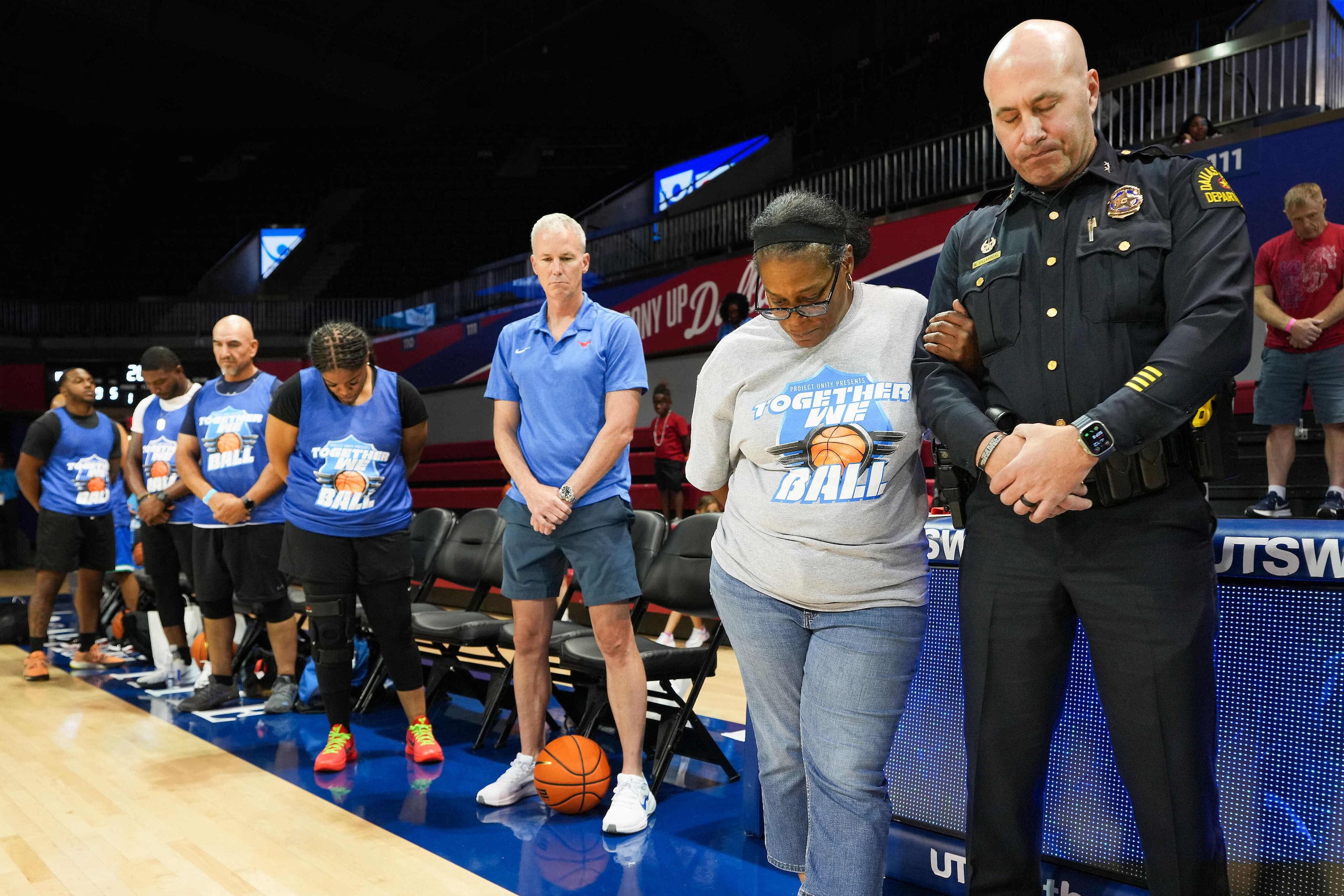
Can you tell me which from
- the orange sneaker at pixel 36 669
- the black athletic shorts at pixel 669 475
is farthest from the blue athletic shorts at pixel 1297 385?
the orange sneaker at pixel 36 669

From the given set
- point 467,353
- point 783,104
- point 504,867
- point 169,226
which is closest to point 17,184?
point 169,226

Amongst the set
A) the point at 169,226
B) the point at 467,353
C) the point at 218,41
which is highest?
the point at 218,41

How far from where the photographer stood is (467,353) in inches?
613

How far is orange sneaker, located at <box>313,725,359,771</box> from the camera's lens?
360 centimetres

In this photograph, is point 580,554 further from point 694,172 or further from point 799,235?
point 694,172

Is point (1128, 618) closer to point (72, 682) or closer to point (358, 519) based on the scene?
point (358, 519)

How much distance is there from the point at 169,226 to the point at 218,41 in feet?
20.3

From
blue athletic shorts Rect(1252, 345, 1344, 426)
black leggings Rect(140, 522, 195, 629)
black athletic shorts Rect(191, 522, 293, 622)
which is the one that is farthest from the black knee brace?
blue athletic shorts Rect(1252, 345, 1344, 426)

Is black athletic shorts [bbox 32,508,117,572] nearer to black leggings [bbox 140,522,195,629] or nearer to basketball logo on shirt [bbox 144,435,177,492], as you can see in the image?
black leggings [bbox 140,522,195,629]

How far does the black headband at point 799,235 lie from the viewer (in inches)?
70.3

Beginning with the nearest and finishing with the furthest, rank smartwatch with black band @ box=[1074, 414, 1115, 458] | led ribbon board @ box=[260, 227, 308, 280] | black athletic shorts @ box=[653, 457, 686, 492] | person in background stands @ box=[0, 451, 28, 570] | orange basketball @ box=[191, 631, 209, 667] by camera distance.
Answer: smartwatch with black band @ box=[1074, 414, 1115, 458] < orange basketball @ box=[191, 631, 209, 667] < black athletic shorts @ box=[653, 457, 686, 492] < person in background stands @ box=[0, 451, 28, 570] < led ribbon board @ box=[260, 227, 308, 280]

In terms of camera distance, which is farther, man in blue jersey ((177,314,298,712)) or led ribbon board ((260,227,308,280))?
led ribbon board ((260,227,308,280))

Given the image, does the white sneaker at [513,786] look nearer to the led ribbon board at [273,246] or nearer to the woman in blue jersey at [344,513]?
the woman in blue jersey at [344,513]

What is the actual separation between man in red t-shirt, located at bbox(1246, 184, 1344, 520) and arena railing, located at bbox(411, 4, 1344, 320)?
9.34 ft
